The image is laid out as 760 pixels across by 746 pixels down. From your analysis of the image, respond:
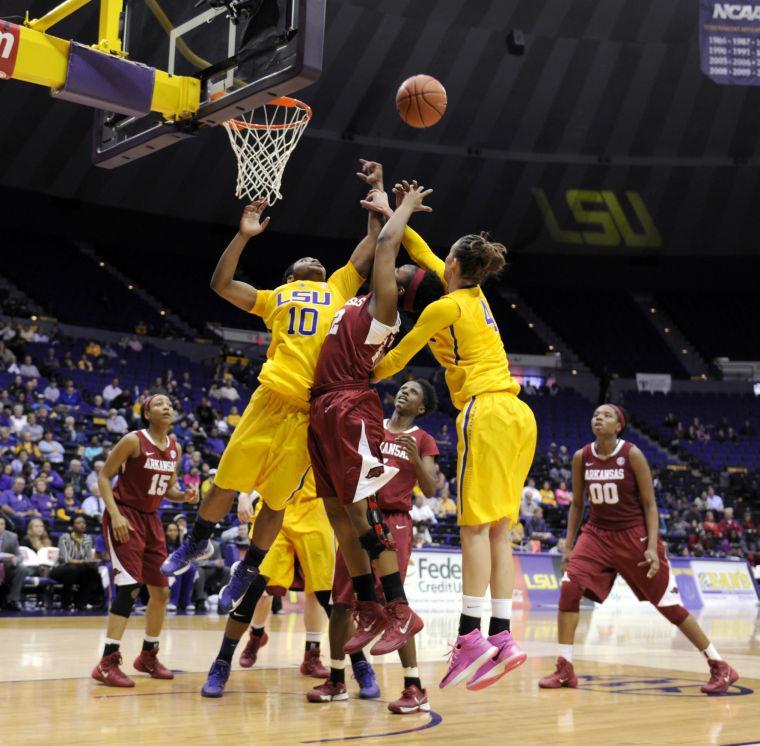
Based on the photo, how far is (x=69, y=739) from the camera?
13.8 feet

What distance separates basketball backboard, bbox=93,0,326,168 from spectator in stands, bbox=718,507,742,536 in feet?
55.0

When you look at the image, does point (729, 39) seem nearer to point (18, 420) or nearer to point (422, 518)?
point (422, 518)

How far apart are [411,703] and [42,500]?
31.1 ft

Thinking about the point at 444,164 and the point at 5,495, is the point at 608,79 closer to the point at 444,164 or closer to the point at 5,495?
the point at 444,164

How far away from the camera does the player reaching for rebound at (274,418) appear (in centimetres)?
555

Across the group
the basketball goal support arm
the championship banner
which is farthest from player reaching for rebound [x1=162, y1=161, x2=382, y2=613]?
the championship banner

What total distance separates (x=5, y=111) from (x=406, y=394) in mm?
17857

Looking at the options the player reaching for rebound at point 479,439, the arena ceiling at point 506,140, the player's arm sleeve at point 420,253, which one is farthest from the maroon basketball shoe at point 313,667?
the arena ceiling at point 506,140

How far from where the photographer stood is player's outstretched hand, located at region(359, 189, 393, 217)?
5492 millimetres

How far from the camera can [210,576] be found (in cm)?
1295

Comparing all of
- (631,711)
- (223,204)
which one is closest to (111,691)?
(631,711)

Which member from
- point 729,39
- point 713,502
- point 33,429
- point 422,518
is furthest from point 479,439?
point 713,502

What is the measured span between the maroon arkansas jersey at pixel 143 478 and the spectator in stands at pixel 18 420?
9.83 m

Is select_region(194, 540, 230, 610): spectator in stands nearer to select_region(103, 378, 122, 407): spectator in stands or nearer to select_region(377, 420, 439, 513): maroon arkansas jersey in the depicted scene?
select_region(377, 420, 439, 513): maroon arkansas jersey
